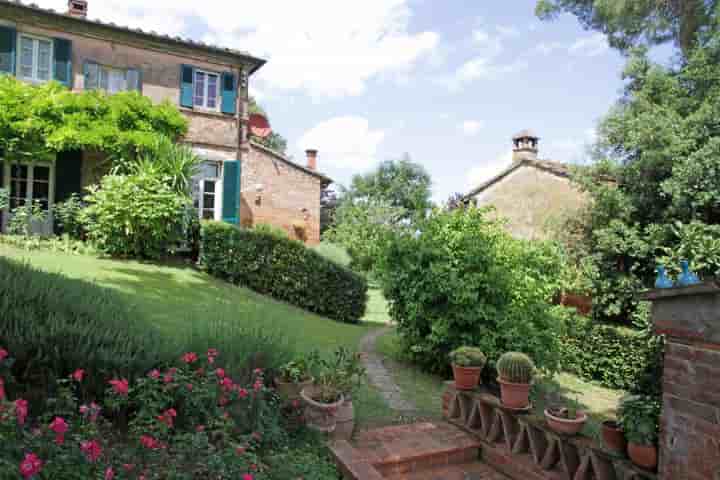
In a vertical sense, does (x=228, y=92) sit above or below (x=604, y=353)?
above

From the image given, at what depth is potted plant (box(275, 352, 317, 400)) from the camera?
425 centimetres

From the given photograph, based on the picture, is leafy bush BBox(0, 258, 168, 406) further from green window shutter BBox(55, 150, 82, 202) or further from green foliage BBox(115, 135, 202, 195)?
green window shutter BBox(55, 150, 82, 202)

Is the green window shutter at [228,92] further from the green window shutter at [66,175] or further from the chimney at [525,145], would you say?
the chimney at [525,145]

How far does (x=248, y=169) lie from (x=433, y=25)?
905cm

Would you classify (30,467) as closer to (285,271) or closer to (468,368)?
(468,368)

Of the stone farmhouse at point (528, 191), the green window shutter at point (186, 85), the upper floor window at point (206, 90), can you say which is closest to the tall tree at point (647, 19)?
the stone farmhouse at point (528, 191)

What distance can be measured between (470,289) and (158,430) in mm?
4505

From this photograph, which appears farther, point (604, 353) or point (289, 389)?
point (604, 353)

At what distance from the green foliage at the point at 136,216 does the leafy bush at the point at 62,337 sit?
6917 mm

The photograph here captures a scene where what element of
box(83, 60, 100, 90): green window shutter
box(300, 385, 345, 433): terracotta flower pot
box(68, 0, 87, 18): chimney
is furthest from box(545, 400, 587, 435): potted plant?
box(68, 0, 87, 18): chimney

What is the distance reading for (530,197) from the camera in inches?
679

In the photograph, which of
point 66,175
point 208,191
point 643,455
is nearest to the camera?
point 643,455

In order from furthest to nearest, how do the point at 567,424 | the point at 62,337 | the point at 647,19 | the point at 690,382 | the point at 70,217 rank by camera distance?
the point at 647,19
the point at 70,217
the point at 567,424
the point at 62,337
the point at 690,382

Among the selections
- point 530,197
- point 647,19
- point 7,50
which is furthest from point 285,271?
point 647,19
